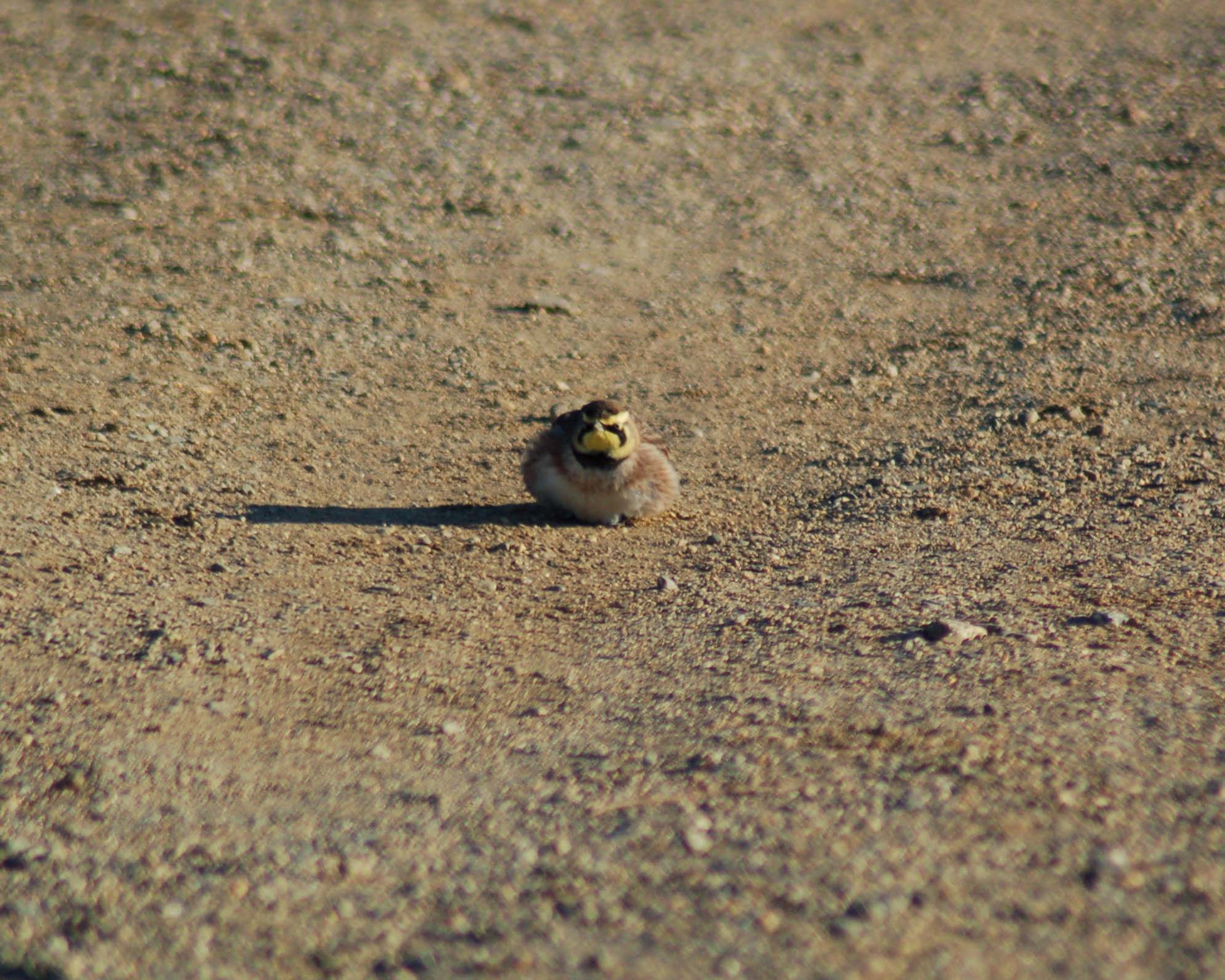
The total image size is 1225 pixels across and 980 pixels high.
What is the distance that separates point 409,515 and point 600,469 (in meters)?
0.95

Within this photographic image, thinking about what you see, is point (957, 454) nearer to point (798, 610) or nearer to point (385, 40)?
point (798, 610)

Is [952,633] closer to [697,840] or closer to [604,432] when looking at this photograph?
[697,840]

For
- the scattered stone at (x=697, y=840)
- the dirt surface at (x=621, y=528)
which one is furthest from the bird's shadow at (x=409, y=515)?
the scattered stone at (x=697, y=840)

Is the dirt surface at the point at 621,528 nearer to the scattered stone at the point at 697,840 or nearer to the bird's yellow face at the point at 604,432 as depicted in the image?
the scattered stone at the point at 697,840

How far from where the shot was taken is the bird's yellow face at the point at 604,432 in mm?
6328

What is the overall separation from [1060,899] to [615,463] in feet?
10.9

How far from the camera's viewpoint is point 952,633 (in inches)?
200

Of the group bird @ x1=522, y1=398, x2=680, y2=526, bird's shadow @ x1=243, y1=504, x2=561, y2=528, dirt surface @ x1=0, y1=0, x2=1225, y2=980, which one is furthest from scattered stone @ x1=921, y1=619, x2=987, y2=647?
bird's shadow @ x1=243, y1=504, x2=561, y2=528

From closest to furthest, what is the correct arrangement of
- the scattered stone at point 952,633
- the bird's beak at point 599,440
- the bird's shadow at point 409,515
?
the scattered stone at point 952,633 → the bird's beak at point 599,440 → the bird's shadow at point 409,515

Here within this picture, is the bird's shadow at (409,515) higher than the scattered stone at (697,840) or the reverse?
the reverse

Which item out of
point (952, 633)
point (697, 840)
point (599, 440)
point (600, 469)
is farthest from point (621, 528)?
point (697, 840)

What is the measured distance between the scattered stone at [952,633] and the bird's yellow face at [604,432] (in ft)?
5.87

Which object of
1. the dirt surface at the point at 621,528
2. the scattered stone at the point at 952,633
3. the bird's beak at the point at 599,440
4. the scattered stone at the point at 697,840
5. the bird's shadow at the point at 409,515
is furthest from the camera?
the bird's shadow at the point at 409,515

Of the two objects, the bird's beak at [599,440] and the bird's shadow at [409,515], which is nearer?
the bird's beak at [599,440]
